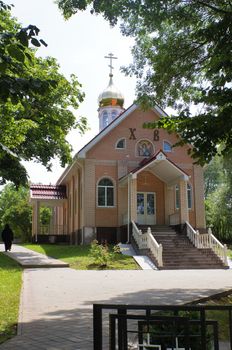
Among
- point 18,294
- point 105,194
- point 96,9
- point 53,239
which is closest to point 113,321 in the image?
point 18,294

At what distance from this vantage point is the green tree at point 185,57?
9.40 meters

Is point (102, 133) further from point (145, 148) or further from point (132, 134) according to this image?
point (145, 148)

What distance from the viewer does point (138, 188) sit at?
29734 millimetres

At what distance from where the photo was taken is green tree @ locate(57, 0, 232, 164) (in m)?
9.40

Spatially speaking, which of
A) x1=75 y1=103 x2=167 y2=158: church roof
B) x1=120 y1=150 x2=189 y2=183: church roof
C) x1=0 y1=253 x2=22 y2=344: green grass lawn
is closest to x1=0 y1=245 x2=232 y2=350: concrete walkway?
x1=0 y1=253 x2=22 y2=344: green grass lawn

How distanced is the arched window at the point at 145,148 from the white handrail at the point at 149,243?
6.17 metres

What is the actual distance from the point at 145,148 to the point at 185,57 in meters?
16.6

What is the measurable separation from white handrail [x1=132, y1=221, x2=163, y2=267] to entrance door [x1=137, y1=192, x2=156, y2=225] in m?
3.52

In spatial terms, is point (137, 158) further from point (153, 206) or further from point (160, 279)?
point (160, 279)

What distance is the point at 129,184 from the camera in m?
27.1

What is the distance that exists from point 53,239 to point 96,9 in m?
25.7

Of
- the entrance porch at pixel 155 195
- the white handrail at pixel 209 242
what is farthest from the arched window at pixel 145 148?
the white handrail at pixel 209 242

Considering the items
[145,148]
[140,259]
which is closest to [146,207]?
[145,148]

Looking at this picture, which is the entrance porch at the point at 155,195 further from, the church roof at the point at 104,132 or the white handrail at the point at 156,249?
the white handrail at the point at 156,249
